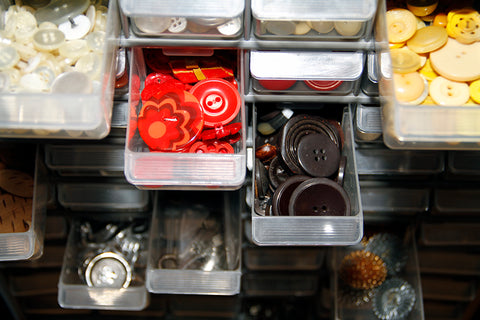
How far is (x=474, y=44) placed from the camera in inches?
38.2

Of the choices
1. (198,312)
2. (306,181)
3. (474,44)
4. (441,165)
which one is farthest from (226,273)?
(474,44)

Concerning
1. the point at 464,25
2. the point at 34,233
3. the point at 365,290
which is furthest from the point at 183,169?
the point at 365,290

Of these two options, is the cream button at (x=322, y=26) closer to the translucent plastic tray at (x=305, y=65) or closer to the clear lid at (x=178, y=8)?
the translucent plastic tray at (x=305, y=65)

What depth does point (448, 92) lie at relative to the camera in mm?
928

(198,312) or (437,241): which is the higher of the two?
(437,241)

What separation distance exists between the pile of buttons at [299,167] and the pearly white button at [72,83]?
0.42 meters

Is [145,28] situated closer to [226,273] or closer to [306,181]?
[306,181]

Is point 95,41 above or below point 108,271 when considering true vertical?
above

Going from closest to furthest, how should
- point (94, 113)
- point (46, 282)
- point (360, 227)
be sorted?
point (94, 113) → point (360, 227) → point (46, 282)

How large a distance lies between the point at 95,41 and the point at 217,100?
0.95ft

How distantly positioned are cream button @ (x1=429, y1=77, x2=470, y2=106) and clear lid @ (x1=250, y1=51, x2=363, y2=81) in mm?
156

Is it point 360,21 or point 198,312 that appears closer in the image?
point 360,21

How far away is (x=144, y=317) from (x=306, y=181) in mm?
→ 927

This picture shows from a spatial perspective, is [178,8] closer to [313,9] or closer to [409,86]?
[313,9]
